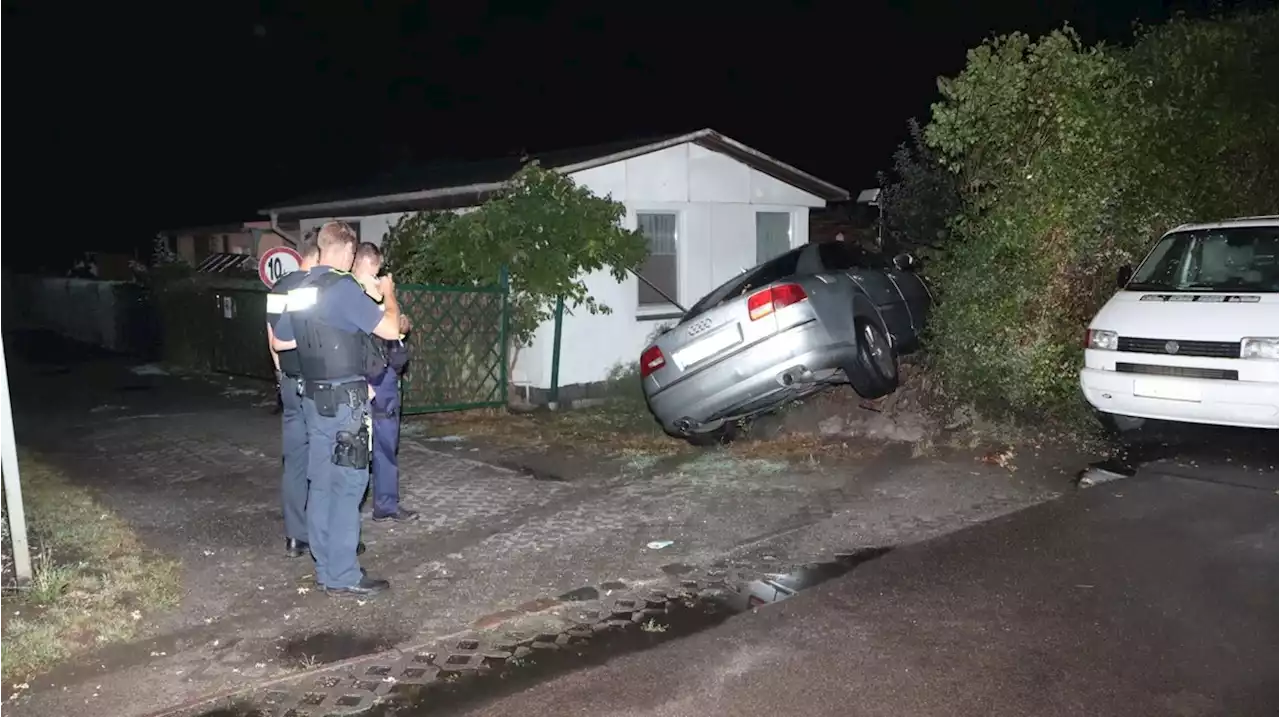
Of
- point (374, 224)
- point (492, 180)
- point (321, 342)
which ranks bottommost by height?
point (321, 342)

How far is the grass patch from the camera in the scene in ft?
16.3

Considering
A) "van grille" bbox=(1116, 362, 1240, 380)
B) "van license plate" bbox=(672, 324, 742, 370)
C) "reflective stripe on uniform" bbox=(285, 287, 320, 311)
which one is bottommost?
"van grille" bbox=(1116, 362, 1240, 380)

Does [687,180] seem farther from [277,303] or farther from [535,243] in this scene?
[277,303]

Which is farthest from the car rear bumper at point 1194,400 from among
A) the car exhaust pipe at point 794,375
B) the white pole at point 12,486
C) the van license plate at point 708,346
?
the white pole at point 12,486

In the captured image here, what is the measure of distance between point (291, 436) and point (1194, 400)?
19.5ft

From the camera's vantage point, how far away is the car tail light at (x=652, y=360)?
8.47m

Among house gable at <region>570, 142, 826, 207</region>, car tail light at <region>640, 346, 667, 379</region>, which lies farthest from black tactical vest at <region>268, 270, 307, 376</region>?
house gable at <region>570, 142, 826, 207</region>

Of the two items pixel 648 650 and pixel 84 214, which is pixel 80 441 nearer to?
pixel 648 650

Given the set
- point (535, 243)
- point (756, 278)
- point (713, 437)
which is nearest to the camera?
point (756, 278)

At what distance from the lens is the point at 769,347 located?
802 centimetres

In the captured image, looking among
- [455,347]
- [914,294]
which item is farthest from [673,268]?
[914,294]

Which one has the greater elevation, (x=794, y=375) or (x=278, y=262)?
(x=278, y=262)

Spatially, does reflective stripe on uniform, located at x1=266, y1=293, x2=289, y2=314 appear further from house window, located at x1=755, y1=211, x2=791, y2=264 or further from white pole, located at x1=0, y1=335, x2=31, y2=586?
house window, located at x1=755, y1=211, x2=791, y2=264

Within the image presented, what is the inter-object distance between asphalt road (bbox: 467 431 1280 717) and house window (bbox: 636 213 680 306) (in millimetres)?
6827
